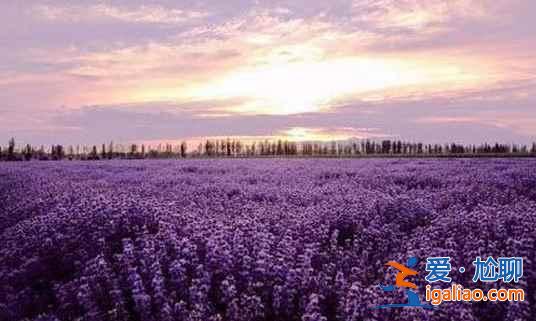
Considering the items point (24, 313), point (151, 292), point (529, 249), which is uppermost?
point (529, 249)

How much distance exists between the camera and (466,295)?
3543 millimetres

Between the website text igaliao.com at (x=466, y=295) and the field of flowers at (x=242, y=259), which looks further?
the field of flowers at (x=242, y=259)

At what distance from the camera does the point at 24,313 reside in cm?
462

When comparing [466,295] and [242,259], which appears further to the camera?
[242,259]

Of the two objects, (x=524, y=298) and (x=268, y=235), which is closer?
(x=524, y=298)

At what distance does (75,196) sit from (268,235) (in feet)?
16.0

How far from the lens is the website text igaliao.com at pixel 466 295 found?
3449mm

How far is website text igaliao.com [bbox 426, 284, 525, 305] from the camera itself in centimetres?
Result: 345

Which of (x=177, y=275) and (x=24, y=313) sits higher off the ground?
(x=177, y=275)

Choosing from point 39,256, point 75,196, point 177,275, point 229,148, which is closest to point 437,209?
point 177,275

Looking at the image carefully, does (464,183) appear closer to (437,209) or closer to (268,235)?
(437,209)

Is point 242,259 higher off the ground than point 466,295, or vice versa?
point 242,259

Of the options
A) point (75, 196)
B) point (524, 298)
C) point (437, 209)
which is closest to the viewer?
point (524, 298)

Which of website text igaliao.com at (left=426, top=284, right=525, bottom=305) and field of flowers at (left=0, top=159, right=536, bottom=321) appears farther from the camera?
field of flowers at (left=0, top=159, right=536, bottom=321)
